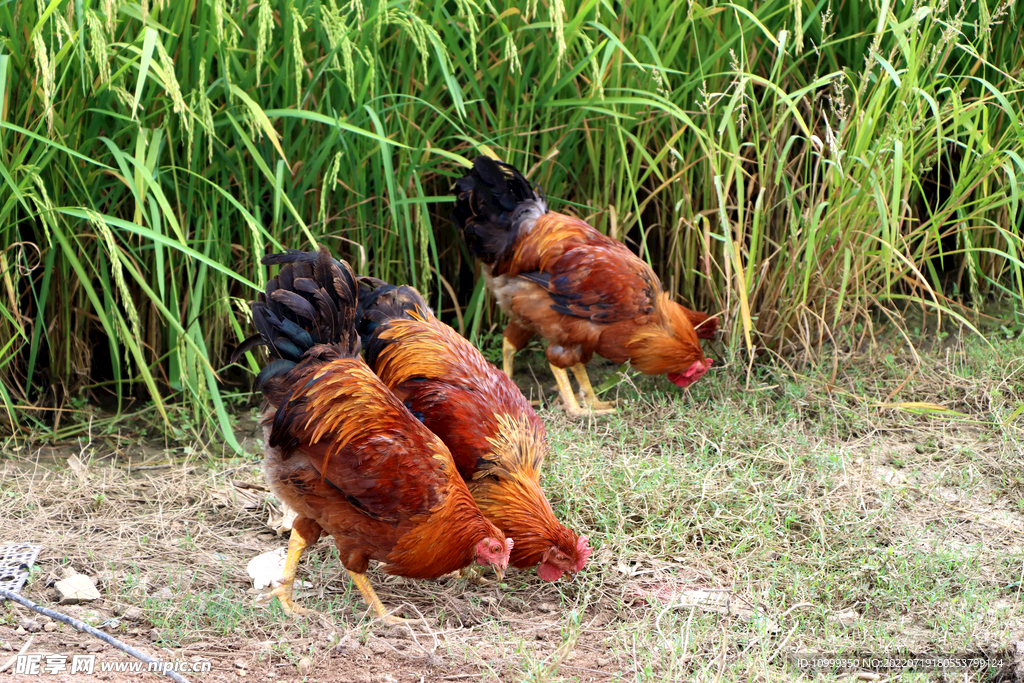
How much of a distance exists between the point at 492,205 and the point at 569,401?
3.12ft

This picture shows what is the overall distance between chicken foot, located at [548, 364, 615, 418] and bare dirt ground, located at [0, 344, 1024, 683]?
0.11 m

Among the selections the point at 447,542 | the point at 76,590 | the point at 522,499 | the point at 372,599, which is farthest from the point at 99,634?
the point at 522,499

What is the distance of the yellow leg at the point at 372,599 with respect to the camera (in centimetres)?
275

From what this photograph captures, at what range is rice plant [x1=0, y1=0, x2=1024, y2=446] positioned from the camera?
329 cm

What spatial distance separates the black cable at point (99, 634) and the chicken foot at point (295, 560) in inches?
17.9

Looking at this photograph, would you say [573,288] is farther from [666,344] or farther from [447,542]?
[447,542]

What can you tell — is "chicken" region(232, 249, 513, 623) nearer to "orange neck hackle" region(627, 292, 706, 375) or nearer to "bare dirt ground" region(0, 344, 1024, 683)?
"bare dirt ground" region(0, 344, 1024, 683)

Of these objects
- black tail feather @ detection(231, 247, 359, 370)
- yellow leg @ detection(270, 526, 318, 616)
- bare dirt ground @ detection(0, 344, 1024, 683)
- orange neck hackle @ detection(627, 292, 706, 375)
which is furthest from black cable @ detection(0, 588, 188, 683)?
orange neck hackle @ detection(627, 292, 706, 375)

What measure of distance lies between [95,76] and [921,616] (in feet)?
10.9

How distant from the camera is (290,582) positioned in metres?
2.83

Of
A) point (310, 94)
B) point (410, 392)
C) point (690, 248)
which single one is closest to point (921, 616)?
point (410, 392)

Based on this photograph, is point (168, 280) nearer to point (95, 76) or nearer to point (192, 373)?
point (192, 373)

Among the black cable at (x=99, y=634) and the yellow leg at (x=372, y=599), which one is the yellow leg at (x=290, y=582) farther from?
the black cable at (x=99, y=634)

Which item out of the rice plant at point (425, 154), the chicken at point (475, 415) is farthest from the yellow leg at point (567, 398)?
the chicken at point (475, 415)
